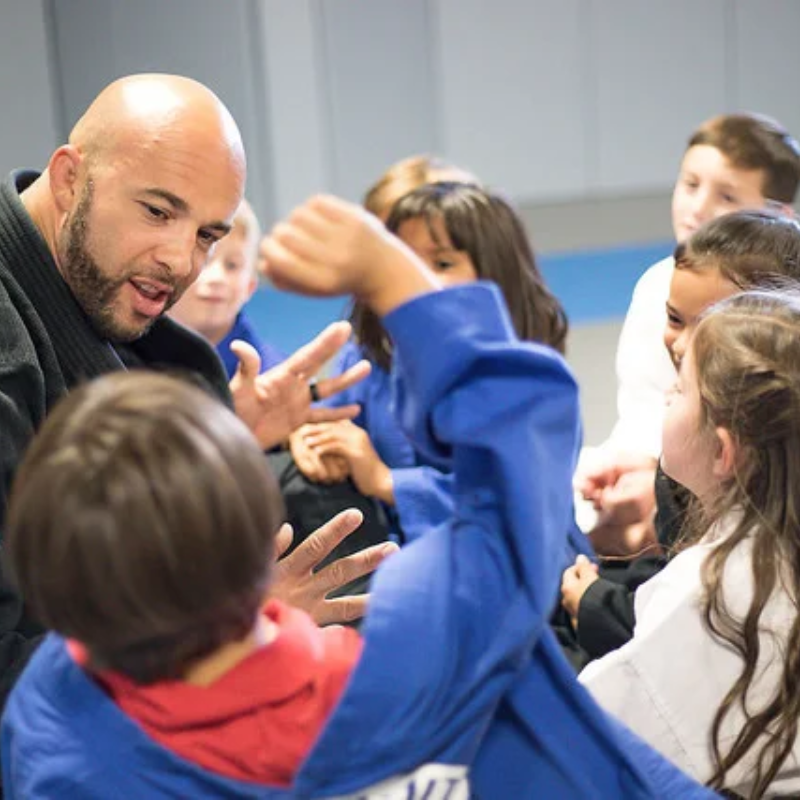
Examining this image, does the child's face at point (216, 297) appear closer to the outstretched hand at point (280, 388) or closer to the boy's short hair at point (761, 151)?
the outstretched hand at point (280, 388)

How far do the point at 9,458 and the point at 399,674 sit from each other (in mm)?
877

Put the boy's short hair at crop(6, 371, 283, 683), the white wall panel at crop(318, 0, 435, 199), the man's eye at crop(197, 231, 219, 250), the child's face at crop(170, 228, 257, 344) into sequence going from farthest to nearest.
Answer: the white wall panel at crop(318, 0, 435, 199)
the child's face at crop(170, 228, 257, 344)
the man's eye at crop(197, 231, 219, 250)
the boy's short hair at crop(6, 371, 283, 683)

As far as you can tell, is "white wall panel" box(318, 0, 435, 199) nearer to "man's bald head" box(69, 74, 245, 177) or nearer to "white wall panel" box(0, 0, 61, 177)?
"white wall panel" box(0, 0, 61, 177)

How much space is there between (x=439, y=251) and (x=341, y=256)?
1903 mm

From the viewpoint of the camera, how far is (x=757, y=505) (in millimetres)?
1611

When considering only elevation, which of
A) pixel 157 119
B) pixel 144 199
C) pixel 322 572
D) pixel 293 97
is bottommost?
pixel 293 97

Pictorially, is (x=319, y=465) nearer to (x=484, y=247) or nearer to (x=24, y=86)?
(x=484, y=247)

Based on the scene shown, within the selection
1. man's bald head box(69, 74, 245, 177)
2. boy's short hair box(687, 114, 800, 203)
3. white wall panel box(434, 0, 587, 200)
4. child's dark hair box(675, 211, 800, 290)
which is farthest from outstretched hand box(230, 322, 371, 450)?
white wall panel box(434, 0, 587, 200)

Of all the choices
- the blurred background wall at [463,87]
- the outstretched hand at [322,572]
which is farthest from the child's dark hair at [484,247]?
the blurred background wall at [463,87]

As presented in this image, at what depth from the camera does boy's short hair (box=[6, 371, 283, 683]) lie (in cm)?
86

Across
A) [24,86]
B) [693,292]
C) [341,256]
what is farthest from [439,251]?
[24,86]

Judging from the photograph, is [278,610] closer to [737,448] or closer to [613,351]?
[737,448]

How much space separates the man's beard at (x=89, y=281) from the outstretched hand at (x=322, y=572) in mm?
452

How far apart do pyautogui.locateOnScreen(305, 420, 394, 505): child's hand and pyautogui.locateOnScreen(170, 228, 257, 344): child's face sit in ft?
1.86
